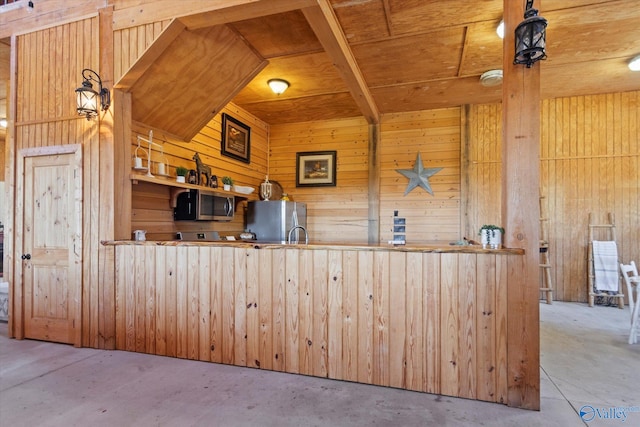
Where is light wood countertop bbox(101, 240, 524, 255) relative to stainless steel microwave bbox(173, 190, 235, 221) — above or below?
below

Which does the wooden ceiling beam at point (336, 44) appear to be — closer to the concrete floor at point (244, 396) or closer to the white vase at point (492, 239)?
the white vase at point (492, 239)

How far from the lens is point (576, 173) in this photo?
473cm

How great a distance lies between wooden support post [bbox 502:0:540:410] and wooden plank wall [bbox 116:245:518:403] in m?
0.07

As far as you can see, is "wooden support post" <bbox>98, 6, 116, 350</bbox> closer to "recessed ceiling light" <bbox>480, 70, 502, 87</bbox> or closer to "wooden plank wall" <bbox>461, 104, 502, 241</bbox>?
"recessed ceiling light" <bbox>480, 70, 502, 87</bbox>

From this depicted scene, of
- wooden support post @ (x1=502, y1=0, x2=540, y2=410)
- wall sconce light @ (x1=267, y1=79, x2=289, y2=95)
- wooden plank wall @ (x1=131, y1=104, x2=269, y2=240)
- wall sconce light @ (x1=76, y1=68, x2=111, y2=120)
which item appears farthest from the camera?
wall sconce light @ (x1=267, y1=79, x2=289, y2=95)

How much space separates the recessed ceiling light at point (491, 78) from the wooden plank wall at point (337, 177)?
6.18 feet

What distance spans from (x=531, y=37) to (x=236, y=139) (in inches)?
152

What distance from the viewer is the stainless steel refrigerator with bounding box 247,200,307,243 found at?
4801mm

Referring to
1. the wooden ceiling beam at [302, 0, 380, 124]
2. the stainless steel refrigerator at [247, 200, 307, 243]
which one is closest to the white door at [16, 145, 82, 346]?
the stainless steel refrigerator at [247, 200, 307, 243]

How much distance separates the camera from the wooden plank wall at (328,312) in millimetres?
2180

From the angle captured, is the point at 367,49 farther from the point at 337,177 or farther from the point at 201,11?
the point at 337,177

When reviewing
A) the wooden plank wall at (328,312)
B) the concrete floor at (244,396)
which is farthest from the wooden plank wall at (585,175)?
the wooden plank wall at (328,312)

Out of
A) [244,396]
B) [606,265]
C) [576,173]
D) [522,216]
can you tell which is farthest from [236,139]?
[606,265]

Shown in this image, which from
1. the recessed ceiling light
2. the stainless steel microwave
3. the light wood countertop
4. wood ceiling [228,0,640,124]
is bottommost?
the light wood countertop
